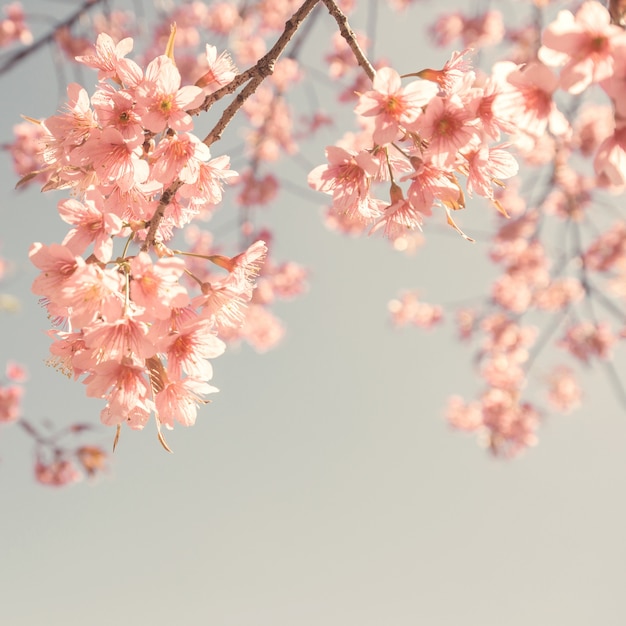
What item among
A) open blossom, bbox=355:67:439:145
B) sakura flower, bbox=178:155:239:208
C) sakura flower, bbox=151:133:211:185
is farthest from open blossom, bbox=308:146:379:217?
sakura flower, bbox=151:133:211:185

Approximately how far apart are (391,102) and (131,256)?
2.68 feet

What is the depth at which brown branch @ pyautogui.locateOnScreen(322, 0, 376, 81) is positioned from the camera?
1.36m

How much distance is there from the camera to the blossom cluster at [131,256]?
1.25 meters

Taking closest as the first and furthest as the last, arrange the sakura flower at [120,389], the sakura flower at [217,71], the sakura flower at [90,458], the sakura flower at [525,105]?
the sakura flower at [525,105], the sakura flower at [120,389], the sakura flower at [217,71], the sakura flower at [90,458]

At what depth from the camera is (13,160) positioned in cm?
636

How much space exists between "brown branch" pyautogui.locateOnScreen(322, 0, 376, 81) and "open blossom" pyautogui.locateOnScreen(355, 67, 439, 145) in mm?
66

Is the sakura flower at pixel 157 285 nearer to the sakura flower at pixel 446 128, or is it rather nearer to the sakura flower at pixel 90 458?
the sakura flower at pixel 446 128

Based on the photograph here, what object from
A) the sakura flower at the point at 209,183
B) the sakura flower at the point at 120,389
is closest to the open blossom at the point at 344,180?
the sakura flower at the point at 209,183

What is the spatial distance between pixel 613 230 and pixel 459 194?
931 centimetres

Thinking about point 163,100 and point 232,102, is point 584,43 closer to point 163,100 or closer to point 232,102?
point 232,102

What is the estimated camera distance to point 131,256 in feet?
4.40

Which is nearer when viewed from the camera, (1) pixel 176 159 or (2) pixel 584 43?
(2) pixel 584 43

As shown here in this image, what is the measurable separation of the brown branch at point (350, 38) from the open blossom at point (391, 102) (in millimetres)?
66

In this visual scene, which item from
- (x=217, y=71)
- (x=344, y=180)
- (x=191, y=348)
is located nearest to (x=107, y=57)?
(x=217, y=71)
